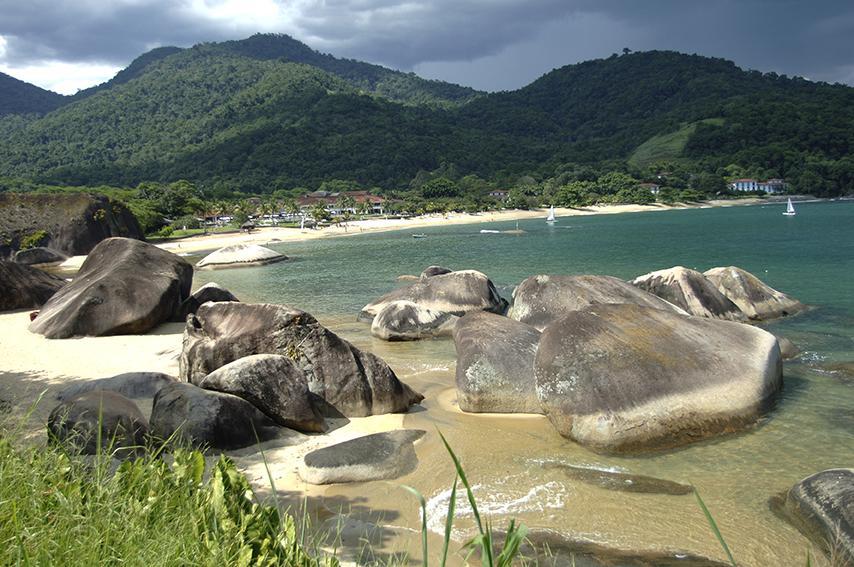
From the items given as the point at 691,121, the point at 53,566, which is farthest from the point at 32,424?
the point at 691,121

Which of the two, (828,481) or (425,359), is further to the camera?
(425,359)

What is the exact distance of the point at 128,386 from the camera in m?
10.2

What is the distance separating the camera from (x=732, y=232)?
61750mm

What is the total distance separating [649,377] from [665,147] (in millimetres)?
184270

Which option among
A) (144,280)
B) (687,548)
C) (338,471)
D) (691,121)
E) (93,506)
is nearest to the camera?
(93,506)

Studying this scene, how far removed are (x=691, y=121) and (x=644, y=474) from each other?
20615 centimetres

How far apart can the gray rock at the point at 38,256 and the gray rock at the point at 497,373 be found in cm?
4399

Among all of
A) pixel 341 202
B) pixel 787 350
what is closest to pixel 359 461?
pixel 787 350

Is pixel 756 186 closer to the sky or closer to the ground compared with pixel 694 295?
closer to the sky

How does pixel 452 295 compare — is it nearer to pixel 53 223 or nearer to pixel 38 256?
pixel 38 256

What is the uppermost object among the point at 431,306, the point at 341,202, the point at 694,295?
the point at 341,202

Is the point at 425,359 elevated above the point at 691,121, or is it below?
below

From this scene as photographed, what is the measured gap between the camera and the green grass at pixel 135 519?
3.04 m

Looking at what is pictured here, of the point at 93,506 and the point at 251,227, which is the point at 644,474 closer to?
the point at 93,506
